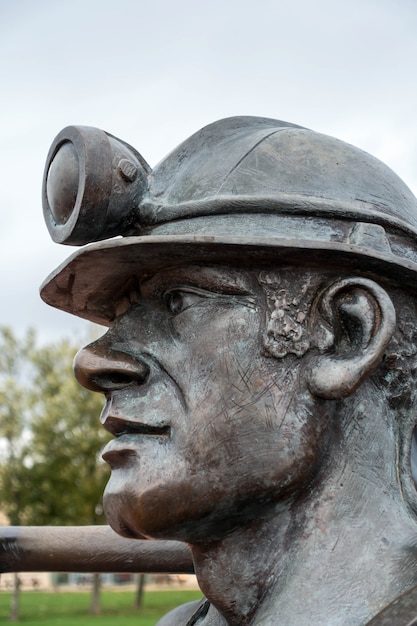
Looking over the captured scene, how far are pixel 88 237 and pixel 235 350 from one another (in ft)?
1.99

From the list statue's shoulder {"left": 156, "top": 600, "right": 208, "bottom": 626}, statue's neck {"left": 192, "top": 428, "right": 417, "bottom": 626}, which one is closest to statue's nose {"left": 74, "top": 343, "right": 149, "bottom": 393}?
statue's neck {"left": 192, "top": 428, "right": 417, "bottom": 626}

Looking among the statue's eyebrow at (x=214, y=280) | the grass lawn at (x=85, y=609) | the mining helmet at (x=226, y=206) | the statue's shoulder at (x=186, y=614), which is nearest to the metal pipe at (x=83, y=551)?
the statue's shoulder at (x=186, y=614)

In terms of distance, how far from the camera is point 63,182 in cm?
305

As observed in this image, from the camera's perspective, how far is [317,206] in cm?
289

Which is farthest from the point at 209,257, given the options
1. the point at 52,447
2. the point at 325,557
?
the point at 52,447

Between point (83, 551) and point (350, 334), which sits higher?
point (350, 334)

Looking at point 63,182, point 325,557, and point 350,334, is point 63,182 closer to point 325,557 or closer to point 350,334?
point 350,334

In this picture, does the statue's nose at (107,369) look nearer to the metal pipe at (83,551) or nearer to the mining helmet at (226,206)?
the mining helmet at (226,206)

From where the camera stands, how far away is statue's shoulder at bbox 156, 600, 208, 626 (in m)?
3.43

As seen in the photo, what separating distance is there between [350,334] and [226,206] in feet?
1.73

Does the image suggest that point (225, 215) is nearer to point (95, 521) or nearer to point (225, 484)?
point (225, 484)

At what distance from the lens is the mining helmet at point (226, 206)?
9.34 feet

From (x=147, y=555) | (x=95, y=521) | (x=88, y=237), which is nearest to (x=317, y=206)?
(x=88, y=237)

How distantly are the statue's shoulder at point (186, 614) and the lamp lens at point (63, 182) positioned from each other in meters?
1.44
